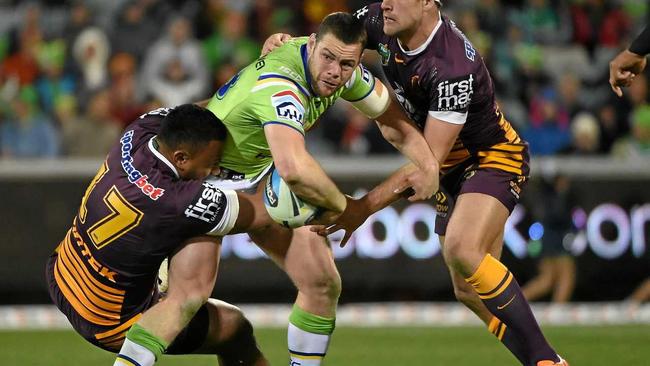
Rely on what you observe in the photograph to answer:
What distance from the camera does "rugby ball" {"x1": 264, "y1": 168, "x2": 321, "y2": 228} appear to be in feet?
21.6

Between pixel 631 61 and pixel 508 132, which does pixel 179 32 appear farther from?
pixel 631 61

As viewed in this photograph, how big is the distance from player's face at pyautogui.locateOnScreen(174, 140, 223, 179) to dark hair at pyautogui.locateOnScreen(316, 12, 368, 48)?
895 millimetres

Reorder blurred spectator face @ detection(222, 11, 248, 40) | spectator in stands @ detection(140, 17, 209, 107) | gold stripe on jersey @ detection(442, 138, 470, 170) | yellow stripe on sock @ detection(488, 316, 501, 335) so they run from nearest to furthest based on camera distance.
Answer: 1. yellow stripe on sock @ detection(488, 316, 501, 335)
2. gold stripe on jersey @ detection(442, 138, 470, 170)
3. spectator in stands @ detection(140, 17, 209, 107)
4. blurred spectator face @ detection(222, 11, 248, 40)

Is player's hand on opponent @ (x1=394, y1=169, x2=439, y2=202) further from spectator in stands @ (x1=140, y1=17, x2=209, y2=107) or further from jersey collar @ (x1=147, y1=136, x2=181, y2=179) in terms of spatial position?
spectator in stands @ (x1=140, y1=17, x2=209, y2=107)

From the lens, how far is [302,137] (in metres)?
6.61

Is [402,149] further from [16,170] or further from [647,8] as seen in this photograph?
[647,8]

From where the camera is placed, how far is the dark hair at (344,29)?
682 cm

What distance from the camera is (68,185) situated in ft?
43.3

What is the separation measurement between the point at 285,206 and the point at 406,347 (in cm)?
449

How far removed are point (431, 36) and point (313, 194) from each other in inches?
58.9

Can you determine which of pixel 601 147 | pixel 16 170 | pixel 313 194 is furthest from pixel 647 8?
pixel 313 194

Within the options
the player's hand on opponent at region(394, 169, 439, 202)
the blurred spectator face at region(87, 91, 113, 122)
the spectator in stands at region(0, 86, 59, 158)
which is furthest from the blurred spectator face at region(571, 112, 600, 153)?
the player's hand on opponent at region(394, 169, 439, 202)

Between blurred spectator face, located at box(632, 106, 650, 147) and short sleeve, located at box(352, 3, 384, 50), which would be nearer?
short sleeve, located at box(352, 3, 384, 50)

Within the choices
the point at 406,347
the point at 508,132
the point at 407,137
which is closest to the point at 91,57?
the point at 406,347
